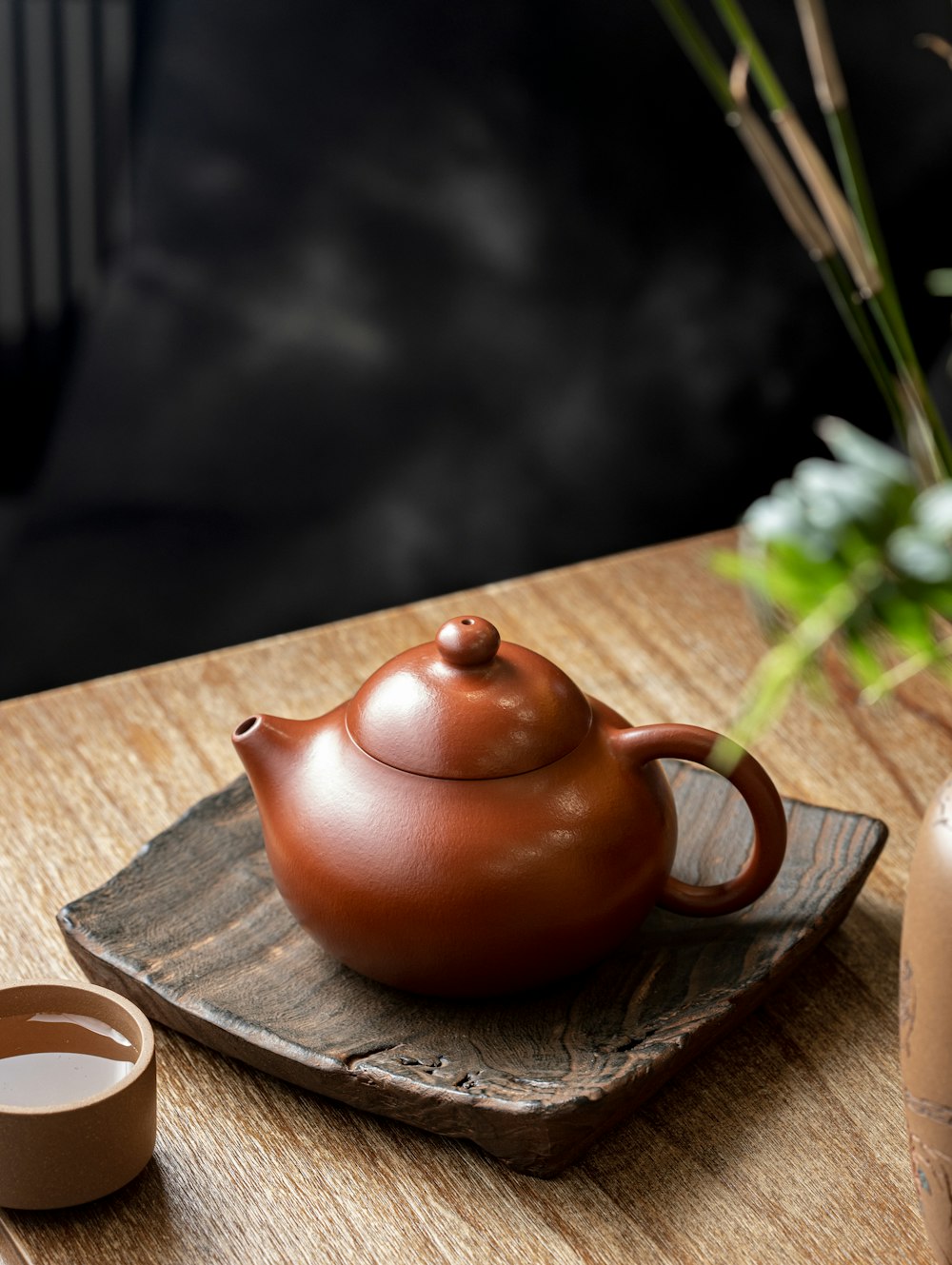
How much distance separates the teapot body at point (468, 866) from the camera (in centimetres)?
59

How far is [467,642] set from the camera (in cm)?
61

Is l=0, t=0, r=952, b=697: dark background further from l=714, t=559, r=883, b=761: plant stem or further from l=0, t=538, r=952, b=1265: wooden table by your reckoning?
l=714, t=559, r=883, b=761: plant stem

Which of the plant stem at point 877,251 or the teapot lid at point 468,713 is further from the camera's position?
the teapot lid at point 468,713

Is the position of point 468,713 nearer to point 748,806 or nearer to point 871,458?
point 748,806

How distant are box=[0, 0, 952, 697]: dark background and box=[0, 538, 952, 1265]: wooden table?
700mm

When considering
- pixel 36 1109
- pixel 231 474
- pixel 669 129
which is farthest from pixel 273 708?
pixel 669 129

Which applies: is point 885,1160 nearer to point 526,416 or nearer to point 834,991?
point 834,991

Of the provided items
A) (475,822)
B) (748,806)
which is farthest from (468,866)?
(748,806)

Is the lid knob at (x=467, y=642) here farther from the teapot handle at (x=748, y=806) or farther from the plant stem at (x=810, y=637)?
the plant stem at (x=810, y=637)

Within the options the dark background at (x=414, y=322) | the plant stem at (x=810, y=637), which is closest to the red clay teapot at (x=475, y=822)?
the plant stem at (x=810, y=637)

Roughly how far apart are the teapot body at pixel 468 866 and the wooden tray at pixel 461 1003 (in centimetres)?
2

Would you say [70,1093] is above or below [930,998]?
below

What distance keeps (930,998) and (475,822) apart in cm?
19

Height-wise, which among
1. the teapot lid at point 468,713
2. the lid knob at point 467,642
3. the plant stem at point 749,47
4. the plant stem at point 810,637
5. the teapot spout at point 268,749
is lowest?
the teapot spout at point 268,749
